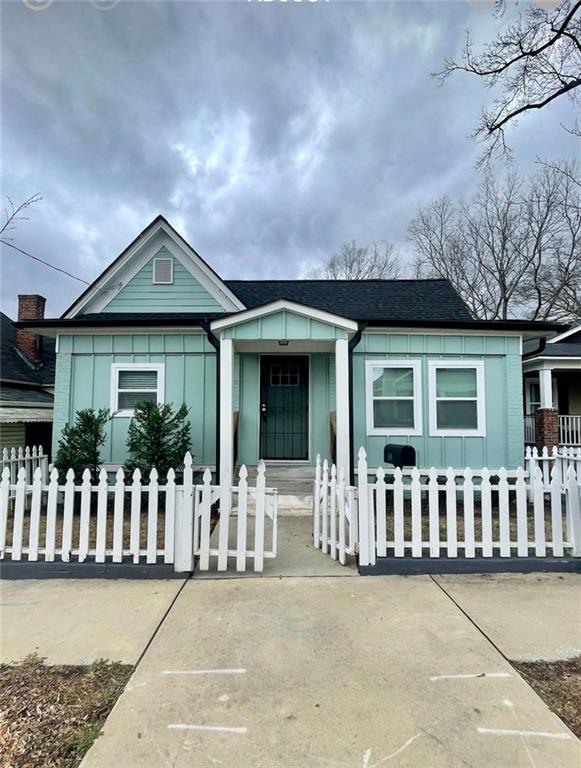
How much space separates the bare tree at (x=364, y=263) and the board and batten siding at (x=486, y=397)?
69.1ft

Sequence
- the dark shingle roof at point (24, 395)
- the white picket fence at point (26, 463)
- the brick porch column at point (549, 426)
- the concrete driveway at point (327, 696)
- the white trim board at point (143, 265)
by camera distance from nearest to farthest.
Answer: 1. the concrete driveway at point (327, 696)
2. the white picket fence at point (26, 463)
3. the white trim board at point (143, 265)
4. the dark shingle roof at point (24, 395)
5. the brick porch column at point (549, 426)

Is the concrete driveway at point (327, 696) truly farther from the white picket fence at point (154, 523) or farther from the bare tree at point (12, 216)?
the bare tree at point (12, 216)

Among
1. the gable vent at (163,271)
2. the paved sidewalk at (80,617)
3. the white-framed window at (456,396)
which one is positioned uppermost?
the gable vent at (163,271)

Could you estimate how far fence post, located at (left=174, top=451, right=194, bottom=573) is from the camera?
3906 mm

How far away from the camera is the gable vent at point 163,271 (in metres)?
9.24

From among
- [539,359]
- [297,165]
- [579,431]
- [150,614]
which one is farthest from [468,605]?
[297,165]

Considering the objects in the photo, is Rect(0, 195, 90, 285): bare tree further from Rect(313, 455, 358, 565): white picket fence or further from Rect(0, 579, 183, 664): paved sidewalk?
Rect(313, 455, 358, 565): white picket fence

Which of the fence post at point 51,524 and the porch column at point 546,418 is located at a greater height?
the porch column at point 546,418

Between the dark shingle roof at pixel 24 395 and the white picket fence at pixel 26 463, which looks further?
the dark shingle roof at pixel 24 395

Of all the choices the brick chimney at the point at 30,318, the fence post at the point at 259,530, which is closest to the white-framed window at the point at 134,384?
the fence post at the point at 259,530

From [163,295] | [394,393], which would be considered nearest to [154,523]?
[394,393]

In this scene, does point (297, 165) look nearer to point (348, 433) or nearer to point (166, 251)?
point (166, 251)

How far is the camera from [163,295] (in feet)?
30.3

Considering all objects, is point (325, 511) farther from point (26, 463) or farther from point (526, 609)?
point (26, 463)
